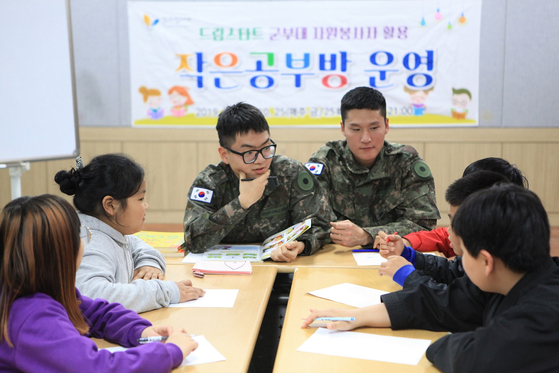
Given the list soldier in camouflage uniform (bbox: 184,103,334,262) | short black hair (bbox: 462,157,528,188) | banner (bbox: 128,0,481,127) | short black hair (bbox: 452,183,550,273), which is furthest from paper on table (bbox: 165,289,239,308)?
banner (bbox: 128,0,481,127)

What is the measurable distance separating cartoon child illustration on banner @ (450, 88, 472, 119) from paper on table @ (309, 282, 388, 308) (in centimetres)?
→ 346

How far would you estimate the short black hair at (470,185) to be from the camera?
1.45 meters

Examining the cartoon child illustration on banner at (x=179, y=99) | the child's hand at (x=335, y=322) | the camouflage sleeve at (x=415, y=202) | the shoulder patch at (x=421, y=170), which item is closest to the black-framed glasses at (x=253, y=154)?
the camouflage sleeve at (x=415, y=202)

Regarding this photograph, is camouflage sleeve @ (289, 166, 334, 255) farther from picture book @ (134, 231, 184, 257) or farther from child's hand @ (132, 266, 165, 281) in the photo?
child's hand @ (132, 266, 165, 281)

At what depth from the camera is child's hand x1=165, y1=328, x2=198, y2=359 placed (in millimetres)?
1059

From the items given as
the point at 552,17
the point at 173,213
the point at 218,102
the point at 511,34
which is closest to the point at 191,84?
the point at 218,102

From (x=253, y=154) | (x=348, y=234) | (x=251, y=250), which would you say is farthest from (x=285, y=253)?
(x=253, y=154)

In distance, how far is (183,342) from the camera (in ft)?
3.54

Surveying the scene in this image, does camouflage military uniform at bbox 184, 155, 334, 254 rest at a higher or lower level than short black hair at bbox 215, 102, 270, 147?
lower

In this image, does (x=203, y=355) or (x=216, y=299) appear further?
(x=216, y=299)

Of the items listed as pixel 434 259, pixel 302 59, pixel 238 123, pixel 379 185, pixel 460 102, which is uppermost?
pixel 302 59

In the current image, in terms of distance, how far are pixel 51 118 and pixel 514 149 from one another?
4.01m

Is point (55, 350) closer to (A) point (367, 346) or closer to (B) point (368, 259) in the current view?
(A) point (367, 346)

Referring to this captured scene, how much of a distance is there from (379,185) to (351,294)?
1.14 m
